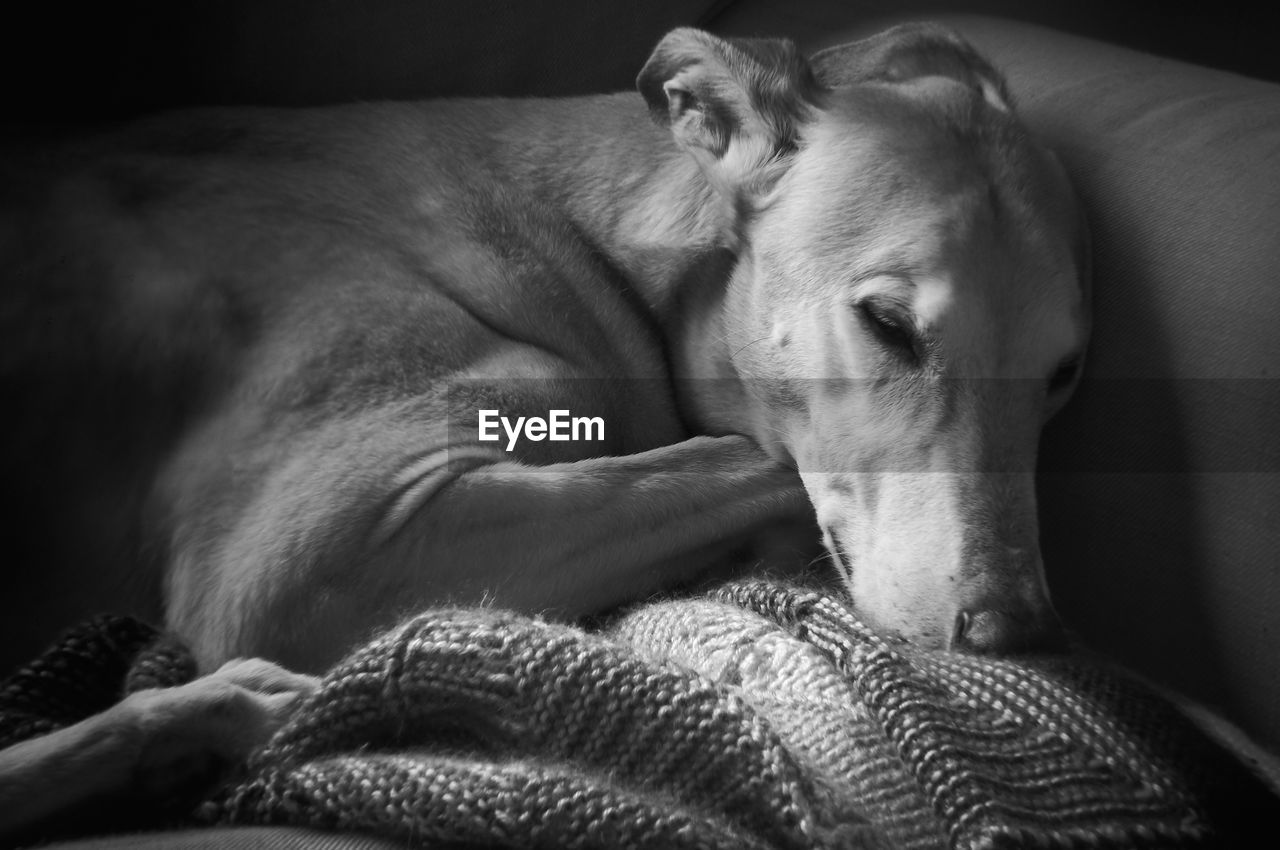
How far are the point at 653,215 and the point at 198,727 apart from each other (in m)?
0.88

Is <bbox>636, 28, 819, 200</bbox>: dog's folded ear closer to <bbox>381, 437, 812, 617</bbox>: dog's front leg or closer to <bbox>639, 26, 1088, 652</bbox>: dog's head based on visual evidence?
<bbox>639, 26, 1088, 652</bbox>: dog's head

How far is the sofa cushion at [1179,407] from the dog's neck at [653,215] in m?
0.46

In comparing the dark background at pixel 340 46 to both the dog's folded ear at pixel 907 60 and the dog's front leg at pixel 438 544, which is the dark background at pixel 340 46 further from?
the dog's front leg at pixel 438 544

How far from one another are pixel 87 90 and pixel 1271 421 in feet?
5.18

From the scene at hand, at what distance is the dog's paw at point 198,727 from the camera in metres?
0.84

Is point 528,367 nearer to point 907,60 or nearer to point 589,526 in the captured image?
point 589,526

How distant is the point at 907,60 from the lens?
1481mm

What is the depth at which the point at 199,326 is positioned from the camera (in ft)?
3.90

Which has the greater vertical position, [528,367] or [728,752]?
[528,367]

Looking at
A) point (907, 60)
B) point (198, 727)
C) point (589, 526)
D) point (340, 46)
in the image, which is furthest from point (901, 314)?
point (340, 46)

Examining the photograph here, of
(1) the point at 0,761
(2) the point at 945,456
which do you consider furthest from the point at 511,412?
(1) the point at 0,761
